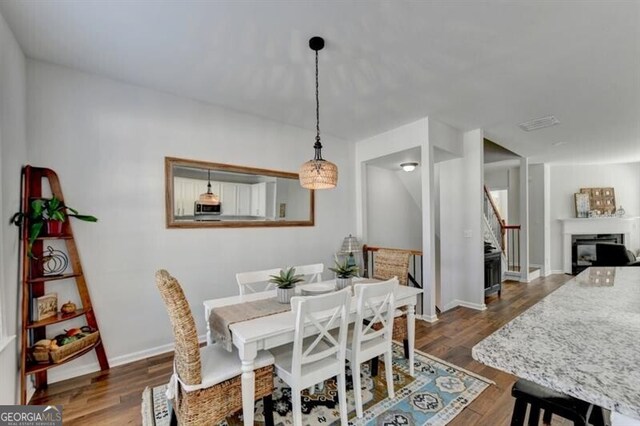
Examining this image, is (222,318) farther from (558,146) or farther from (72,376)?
(558,146)

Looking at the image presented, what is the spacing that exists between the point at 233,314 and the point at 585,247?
8.41 meters

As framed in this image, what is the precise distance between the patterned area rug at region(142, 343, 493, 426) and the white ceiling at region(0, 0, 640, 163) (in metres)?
2.71

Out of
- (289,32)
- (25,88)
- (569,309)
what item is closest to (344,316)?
(569,309)

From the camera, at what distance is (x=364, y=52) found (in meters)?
2.32

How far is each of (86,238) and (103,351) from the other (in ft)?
3.40

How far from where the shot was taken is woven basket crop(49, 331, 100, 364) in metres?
2.14

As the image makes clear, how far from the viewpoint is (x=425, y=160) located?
373 centimetres

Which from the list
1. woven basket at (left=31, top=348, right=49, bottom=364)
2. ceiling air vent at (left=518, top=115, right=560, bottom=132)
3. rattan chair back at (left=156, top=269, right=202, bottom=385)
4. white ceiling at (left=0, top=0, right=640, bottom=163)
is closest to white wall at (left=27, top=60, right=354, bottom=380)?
white ceiling at (left=0, top=0, right=640, bottom=163)

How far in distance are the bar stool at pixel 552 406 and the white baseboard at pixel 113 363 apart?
9.86 feet

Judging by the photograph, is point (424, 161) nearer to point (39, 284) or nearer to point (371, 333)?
point (371, 333)

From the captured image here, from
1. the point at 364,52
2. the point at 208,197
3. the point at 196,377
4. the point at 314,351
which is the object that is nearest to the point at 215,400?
the point at 196,377

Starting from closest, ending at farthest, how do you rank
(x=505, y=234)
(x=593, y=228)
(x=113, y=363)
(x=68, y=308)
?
(x=68, y=308) → (x=113, y=363) → (x=505, y=234) → (x=593, y=228)

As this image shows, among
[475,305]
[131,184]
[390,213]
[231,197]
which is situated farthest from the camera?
[390,213]

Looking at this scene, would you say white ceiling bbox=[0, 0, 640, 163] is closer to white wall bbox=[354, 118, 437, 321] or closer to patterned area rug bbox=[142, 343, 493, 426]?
white wall bbox=[354, 118, 437, 321]
